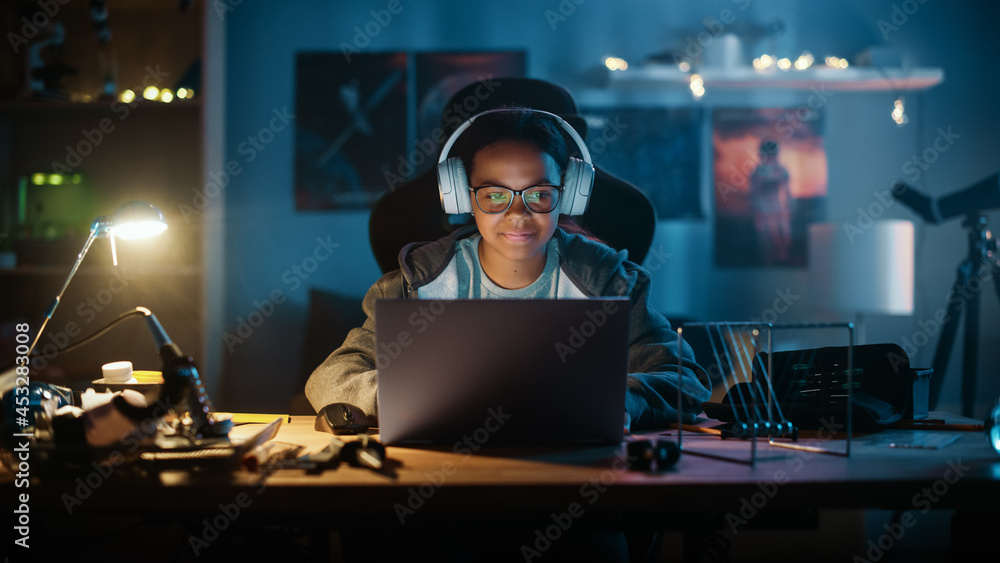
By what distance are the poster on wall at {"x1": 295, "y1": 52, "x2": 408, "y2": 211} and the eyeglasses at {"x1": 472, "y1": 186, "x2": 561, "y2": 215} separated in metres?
1.54

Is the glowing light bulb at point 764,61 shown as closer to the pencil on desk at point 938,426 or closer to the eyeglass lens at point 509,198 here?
the eyeglass lens at point 509,198

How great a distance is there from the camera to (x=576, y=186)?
57.9 inches

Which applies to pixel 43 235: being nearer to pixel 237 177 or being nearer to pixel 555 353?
pixel 237 177

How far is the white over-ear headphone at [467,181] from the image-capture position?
145 cm

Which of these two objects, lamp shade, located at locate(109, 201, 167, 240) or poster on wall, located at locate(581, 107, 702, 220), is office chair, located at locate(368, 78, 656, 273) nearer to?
lamp shade, located at locate(109, 201, 167, 240)

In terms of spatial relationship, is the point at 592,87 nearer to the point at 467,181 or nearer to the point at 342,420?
the point at 467,181

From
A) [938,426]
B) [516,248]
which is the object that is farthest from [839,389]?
[516,248]

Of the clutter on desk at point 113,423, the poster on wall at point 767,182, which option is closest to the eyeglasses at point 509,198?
the clutter on desk at point 113,423

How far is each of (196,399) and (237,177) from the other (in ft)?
7.40

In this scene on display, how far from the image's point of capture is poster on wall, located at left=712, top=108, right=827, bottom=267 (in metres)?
2.98

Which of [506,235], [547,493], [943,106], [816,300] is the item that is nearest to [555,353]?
[547,493]

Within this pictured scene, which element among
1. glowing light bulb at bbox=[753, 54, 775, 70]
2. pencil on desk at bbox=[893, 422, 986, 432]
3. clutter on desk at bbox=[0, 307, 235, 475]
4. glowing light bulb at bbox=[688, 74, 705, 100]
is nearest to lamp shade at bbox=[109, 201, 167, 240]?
clutter on desk at bbox=[0, 307, 235, 475]

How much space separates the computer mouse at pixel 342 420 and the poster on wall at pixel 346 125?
194cm

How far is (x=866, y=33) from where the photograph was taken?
9.89ft
